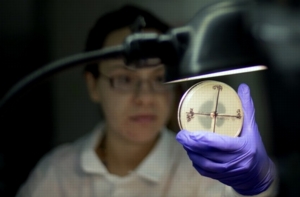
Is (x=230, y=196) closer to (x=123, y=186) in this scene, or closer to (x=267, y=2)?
(x=123, y=186)

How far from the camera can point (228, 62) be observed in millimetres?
742

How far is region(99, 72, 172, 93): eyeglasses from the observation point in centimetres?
102

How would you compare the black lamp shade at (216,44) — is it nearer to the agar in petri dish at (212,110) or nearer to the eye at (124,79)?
the agar in petri dish at (212,110)

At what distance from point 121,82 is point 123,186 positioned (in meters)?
0.21

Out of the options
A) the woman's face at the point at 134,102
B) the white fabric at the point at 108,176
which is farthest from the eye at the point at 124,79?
the white fabric at the point at 108,176

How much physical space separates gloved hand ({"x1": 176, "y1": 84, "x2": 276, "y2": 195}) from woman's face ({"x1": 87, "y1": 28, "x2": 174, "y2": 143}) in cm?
21

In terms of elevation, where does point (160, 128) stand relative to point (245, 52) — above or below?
below

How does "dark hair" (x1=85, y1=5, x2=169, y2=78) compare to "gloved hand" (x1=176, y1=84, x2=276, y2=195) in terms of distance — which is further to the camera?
"dark hair" (x1=85, y1=5, x2=169, y2=78)

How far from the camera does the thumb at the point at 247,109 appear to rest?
83 cm

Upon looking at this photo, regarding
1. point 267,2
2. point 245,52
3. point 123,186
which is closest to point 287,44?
point 267,2

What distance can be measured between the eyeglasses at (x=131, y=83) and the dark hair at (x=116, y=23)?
0.19ft

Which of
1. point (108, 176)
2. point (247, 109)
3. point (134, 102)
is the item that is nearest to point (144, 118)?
point (134, 102)

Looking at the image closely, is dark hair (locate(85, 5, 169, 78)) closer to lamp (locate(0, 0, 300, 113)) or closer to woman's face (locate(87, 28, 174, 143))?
woman's face (locate(87, 28, 174, 143))

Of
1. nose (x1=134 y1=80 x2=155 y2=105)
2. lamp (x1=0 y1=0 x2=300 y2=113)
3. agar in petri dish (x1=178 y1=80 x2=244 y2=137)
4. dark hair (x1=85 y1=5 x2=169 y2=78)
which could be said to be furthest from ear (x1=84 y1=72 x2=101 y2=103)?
agar in petri dish (x1=178 y1=80 x2=244 y2=137)
